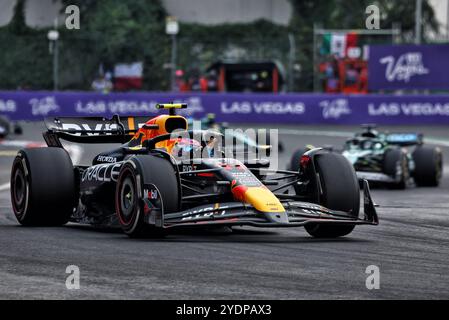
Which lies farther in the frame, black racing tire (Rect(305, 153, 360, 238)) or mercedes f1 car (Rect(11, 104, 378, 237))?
black racing tire (Rect(305, 153, 360, 238))

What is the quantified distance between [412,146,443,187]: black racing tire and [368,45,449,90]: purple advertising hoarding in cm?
2046

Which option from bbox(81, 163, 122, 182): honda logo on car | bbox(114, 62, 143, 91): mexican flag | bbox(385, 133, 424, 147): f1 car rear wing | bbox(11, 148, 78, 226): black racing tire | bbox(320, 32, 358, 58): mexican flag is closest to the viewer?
bbox(81, 163, 122, 182): honda logo on car

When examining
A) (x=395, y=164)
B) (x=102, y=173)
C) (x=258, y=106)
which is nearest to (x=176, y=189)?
(x=102, y=173)

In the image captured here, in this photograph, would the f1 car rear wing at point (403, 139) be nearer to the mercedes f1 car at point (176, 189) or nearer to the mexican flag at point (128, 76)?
the mercedes f1 car at point (176, 189)

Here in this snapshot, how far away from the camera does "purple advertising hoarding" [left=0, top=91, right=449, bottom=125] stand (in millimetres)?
38062

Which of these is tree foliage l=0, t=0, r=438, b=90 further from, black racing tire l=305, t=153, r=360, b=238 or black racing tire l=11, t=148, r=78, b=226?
black racing tire l=305, t=153, r=360, b=238

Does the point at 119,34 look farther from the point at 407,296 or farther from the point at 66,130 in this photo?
the point at 407,296

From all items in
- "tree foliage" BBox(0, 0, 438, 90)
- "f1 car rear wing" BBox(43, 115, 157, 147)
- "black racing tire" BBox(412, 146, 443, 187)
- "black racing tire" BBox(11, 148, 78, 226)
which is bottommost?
"black racing tire" BBox(412, 146, 443, 187)

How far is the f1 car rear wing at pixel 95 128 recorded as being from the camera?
536 inches

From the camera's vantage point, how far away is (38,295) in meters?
7.70

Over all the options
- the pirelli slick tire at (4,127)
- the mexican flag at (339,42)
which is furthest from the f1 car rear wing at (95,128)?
the mexican flag at (339,42)

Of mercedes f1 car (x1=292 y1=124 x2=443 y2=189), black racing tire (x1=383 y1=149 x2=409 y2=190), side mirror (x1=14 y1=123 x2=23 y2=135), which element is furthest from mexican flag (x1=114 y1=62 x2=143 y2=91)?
black racing tire (x1=383 y1=149 x2=409 y2=190)
